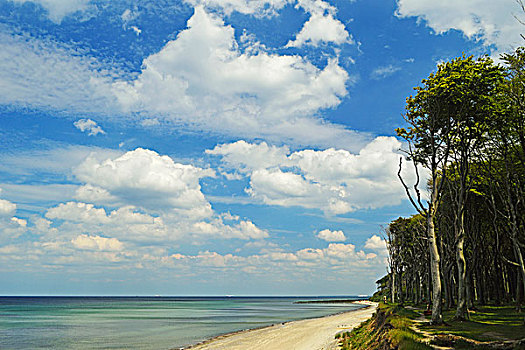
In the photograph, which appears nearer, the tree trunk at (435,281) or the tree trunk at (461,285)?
the tree trunk at (435,281)

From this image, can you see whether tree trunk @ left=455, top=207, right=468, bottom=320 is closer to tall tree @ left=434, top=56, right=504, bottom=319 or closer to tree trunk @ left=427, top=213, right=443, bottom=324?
tall tree @ left=434, top=56, right=504, bottom=319

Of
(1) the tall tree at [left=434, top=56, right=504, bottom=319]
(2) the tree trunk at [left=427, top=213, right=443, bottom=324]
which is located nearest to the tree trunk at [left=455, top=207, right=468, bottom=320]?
(1) the tall tree at [left=434, top=56, right=504, bottom=319]

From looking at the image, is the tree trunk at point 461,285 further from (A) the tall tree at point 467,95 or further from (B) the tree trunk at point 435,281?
(B) the tree trunk at point 435,281

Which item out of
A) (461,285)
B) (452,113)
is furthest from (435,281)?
(452,113)

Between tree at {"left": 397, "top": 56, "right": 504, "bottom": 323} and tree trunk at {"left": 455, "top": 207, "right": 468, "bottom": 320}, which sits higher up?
tree at {"left": 397, "top": 56, "right": 504, "bottom": 323}

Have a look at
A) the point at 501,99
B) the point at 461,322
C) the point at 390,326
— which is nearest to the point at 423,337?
the point at 390,326

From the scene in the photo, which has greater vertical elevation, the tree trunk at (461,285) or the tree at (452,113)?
the tree at (452,113)

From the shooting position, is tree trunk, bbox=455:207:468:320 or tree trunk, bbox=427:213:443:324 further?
tree trunk, bbox=455:207:468:320

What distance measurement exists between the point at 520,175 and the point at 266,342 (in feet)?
89.3

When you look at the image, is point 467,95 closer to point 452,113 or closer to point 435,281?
point 452,113

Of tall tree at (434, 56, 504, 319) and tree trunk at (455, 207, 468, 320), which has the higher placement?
tall tree at (434, 56, 504, 319)

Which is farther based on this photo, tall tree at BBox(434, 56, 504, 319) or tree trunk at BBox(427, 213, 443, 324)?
tall tree at BBox(434, 56, 504, 319)

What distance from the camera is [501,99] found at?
2798 cm

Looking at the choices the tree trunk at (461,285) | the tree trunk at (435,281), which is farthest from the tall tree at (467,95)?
the tree trunk at (435,281)
